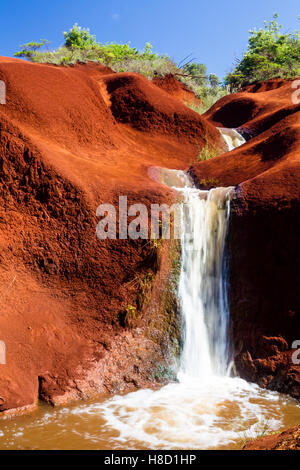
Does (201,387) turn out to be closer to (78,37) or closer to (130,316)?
(130,316)

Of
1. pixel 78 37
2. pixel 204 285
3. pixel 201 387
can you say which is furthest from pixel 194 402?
pixel 78 37

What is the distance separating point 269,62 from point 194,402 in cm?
2135

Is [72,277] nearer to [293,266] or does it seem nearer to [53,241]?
[53,241]

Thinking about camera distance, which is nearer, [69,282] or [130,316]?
[130,316]

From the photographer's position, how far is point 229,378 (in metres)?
5.82

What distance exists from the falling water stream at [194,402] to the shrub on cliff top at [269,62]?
53.3 ft

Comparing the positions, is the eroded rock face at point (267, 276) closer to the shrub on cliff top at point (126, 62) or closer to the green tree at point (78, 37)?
the shrub on cliff top at point (126, 62)

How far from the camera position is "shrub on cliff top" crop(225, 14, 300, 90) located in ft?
68.0

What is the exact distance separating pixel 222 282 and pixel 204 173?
3.32 meters

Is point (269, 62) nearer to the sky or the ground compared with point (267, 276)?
nearer to the sky

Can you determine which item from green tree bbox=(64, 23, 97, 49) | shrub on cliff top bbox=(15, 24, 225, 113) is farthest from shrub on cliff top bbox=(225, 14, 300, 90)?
green tree bbox=(64, 23, 97, 49)

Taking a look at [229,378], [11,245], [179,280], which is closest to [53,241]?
[11,245]

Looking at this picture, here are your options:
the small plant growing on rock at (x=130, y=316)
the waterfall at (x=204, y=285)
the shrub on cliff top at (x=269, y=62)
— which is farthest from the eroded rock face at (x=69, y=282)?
the shrub on cliff top at (x=269, y=62)

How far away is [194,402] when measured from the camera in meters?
5.01
